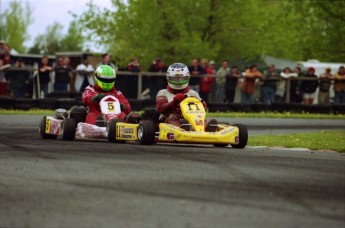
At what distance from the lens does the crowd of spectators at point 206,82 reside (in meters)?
26.3

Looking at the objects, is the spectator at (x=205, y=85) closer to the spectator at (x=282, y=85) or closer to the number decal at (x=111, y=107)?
the spectator at (x=282, y=85)

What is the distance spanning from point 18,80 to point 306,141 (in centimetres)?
1277

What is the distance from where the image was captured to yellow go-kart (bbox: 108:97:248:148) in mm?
13031

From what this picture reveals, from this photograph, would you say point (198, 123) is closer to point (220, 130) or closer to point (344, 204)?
point (220, 130)

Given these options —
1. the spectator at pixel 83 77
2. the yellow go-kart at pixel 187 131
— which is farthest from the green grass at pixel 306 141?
the spectator at pixel 83 77

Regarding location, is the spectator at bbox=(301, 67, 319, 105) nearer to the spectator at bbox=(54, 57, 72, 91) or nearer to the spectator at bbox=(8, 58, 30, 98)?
the spectator at bbox=(54, 57, 72, 91)

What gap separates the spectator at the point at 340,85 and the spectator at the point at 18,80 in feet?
28.4

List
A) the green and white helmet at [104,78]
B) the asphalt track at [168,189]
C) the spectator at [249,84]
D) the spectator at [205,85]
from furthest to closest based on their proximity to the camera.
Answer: the spectator at [249,84], the spectator at [205,85], the green and white helmet at [104,78], the asphalt track at [168,189]

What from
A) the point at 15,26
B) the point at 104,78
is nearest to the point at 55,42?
the point at 15,26

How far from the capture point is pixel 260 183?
8.28 m

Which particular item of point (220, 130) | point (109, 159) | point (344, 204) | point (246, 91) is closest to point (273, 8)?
point (246, 91)

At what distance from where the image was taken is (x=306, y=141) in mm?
15312

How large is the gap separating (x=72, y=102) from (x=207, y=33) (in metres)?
12.1

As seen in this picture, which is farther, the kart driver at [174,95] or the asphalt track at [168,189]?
the kart driver at [174,95]
